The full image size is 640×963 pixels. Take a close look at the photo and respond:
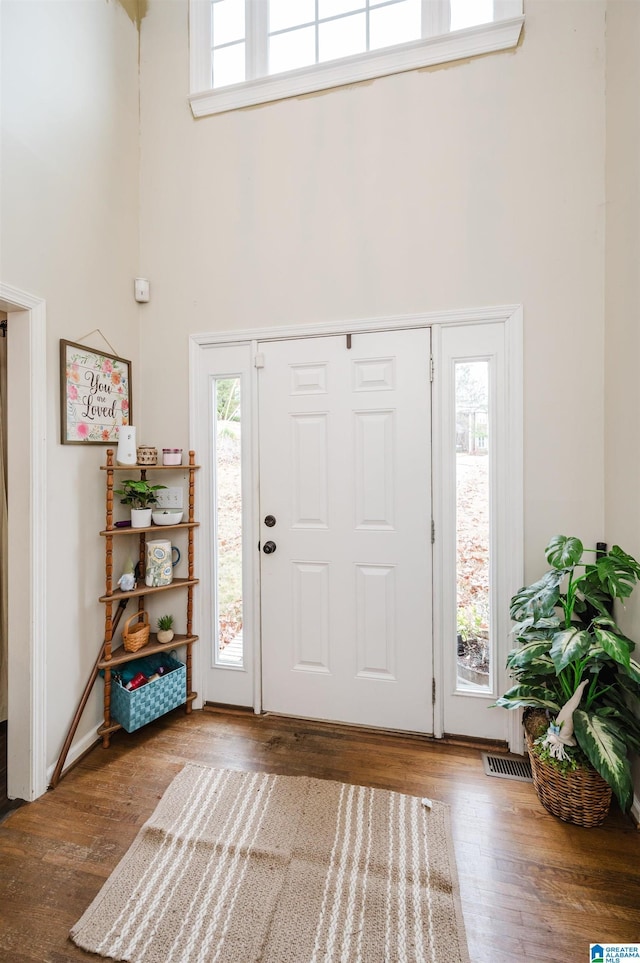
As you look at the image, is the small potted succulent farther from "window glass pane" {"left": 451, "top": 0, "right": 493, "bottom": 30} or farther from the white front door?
"window glass pane" {"left": 451, "top": 0, "right": 493, "bottom": 30}

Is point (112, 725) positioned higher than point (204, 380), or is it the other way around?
point (204, 380)

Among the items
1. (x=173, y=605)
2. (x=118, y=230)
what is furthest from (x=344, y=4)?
(x=173, y=605)

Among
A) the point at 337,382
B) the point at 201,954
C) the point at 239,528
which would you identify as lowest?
the point at 201,954

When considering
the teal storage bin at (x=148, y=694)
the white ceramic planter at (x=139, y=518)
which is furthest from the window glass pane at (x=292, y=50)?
the teal storage bin at (x=148, y=694)

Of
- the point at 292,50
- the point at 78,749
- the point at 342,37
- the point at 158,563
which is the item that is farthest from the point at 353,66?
the point at 78,749

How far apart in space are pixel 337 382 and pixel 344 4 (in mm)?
1971

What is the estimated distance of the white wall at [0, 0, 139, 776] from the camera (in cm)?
175

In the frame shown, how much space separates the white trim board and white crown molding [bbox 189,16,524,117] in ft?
5.16

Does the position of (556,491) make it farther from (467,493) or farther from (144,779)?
(144,779)

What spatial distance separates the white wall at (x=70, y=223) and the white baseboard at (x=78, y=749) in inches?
1.0

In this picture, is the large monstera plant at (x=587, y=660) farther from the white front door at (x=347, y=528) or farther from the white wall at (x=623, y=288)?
the white front door at (x=347, y=528)

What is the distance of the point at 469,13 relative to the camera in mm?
2082

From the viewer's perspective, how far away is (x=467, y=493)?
213 centimetres

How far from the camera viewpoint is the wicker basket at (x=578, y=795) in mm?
1595
